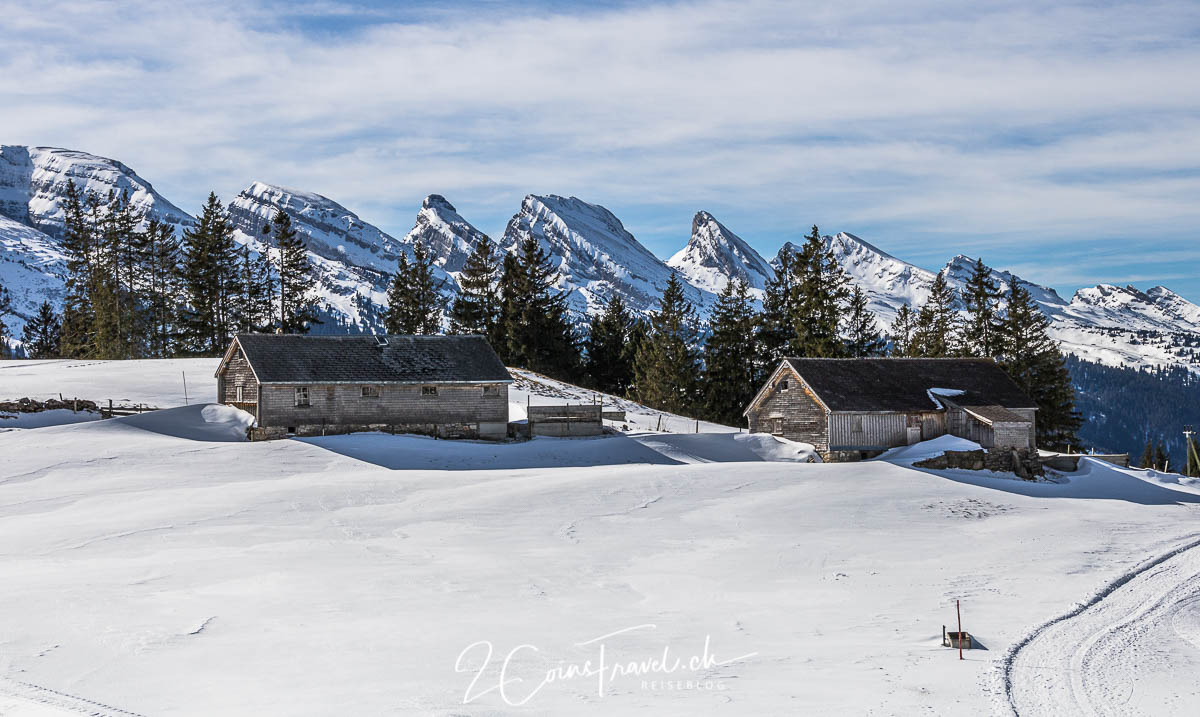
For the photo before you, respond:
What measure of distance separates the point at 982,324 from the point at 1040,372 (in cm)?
531

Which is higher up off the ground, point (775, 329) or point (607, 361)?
point (775, 329)

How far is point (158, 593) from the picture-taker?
76.5 feet

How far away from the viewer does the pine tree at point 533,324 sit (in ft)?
268

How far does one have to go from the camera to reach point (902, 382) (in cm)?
5372

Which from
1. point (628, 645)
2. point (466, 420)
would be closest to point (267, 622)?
point (628, 645)

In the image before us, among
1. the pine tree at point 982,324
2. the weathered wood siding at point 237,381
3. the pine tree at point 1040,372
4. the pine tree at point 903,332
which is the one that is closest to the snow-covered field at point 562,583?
the weathered wood siding at point 237,381

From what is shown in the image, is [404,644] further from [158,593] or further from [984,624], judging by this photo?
[984,624]

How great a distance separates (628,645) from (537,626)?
90.1 inches

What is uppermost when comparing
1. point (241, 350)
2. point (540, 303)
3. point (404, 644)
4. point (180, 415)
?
point (540, 303)

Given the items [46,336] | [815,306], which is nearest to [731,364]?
[815,306]

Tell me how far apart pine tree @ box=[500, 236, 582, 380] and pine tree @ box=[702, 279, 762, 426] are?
13.0 metres

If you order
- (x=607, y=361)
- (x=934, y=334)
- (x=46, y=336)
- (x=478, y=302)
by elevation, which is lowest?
(x=607, y=361)

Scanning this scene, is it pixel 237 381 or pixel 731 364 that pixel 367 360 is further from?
pixel 731 364

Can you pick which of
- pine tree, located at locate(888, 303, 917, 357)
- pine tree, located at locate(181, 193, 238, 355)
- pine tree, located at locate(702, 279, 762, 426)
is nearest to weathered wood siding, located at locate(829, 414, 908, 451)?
pine tree, located at locate(702, 279, 762, 426)
